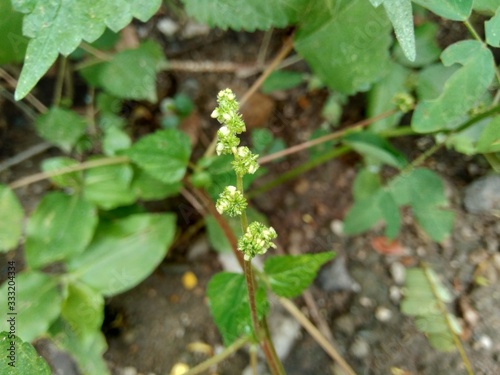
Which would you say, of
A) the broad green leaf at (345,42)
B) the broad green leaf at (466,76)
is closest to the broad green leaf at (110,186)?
the broad green leaf at (345,42)

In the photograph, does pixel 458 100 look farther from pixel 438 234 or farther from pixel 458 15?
pixel 438 234

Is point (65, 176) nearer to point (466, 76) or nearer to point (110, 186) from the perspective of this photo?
point (110, 186)

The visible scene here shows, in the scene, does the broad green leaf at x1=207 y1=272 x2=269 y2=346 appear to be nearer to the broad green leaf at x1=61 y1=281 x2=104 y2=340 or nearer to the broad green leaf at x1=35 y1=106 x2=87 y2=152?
the broad green leaf at x1=61 y1=281 x2=104 y2=340

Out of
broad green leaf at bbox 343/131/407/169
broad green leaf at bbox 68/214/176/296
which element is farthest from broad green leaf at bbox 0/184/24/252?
broad green leaf at bbox 343/131/407/169

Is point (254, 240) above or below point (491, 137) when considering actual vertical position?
above

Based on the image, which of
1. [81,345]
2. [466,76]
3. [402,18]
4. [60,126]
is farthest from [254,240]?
[60,126]
